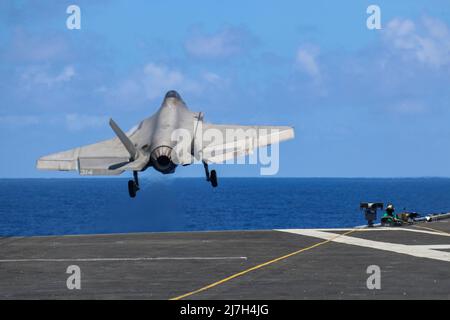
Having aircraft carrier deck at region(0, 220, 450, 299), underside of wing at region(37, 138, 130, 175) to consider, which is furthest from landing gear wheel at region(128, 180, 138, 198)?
aircraft carrier deck at region(0, 220, 450, 299)

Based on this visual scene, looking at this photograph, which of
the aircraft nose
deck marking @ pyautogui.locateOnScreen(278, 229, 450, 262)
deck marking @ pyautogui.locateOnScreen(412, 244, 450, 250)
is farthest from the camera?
the aircraft nose

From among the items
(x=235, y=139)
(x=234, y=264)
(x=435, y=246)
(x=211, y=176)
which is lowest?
(x=234, y=264)

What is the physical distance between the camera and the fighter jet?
4275 centimetres

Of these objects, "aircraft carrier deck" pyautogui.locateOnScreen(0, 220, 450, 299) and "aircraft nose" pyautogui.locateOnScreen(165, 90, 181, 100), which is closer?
"aircraft carrier deck" pyautogui.locateOnScreen(0, 220, 450, 299)

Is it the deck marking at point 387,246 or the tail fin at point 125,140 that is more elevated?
the tail fin at point 125,140

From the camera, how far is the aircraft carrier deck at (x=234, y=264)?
96.1 feet

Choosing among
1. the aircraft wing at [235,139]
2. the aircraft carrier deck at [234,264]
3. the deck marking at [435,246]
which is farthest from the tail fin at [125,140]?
the deck marking at [435,246]

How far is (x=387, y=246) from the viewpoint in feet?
142

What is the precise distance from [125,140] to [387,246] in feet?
51.8

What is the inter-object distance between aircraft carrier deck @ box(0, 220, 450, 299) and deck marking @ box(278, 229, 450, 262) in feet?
0.18

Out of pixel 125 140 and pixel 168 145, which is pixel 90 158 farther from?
pixel 168 145

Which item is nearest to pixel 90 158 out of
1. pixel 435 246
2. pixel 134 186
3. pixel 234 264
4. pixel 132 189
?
pixel 134 186

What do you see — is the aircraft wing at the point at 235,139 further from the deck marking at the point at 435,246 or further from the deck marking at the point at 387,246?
the deck marking at the point at 435,246

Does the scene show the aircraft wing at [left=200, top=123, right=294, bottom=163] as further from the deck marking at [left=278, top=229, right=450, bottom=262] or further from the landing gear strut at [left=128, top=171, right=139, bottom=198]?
the deck marking at [left=278, top=229, right=450, bottom=262]
